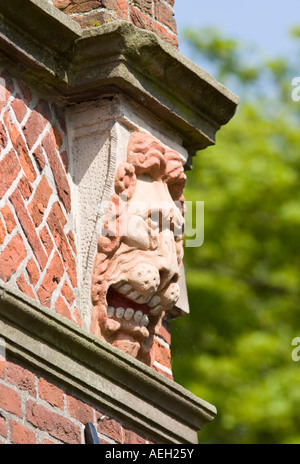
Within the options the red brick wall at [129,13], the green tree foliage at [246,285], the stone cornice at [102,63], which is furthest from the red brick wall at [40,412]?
the green tree foliage at [246,285]

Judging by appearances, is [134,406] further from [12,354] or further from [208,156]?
[208,156]

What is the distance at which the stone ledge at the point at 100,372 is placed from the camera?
4.54 meters

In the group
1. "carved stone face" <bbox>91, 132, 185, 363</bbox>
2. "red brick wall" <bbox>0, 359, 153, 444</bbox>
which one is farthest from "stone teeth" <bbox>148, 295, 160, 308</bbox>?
"red brick wall" <bbox>0, 359, 153, 444</bbox>

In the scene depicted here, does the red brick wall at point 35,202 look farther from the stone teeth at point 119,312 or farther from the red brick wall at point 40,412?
the red brick wall at point 40,412

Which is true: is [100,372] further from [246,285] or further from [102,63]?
[246,285]

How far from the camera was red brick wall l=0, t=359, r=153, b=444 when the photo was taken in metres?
4.45

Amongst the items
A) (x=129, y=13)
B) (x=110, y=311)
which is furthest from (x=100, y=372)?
(x=129, y=13)

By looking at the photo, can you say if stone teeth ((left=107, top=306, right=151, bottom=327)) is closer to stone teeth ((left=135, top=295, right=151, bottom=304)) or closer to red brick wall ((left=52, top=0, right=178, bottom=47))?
stone teeth ((left=135, top=295, right=151, bottom=304))

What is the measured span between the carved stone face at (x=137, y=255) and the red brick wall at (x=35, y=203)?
5.2 inches

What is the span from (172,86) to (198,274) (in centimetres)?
711

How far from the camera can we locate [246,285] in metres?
12.8

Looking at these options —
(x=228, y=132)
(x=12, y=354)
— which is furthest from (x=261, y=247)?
(x=12, y=354)

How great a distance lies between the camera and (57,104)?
17.5 ft
